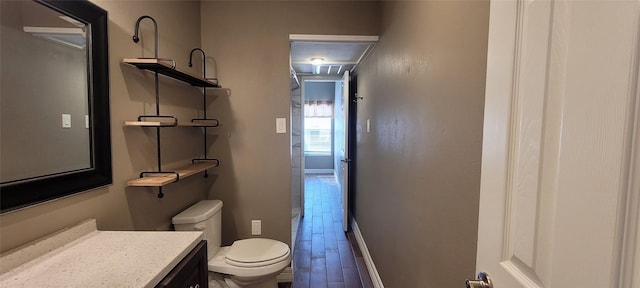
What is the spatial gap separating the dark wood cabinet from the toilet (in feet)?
1.77

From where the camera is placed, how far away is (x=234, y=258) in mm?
1783

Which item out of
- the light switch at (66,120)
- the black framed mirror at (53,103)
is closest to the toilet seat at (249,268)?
the black framed mirror at (53,103)

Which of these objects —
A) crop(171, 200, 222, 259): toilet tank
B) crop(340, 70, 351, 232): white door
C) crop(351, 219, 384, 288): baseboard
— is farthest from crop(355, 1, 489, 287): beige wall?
crop(171, 200, 222, 259): toilet tank

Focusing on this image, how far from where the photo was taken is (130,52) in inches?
54.8

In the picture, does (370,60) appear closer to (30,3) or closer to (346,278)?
(346,278)

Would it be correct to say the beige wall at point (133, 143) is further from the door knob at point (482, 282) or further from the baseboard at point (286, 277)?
the door knob at point (482, 282)

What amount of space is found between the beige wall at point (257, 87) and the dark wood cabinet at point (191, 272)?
43.1 inches

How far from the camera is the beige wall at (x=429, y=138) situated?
90cm

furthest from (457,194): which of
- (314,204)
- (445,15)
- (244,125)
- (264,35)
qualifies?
(314,204)

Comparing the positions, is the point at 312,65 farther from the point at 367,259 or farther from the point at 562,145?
the point at 562,145

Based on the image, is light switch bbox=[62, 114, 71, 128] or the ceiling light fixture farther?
the ceiling light fixture

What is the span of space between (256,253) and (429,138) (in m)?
1.34

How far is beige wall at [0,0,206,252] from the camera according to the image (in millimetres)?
1010

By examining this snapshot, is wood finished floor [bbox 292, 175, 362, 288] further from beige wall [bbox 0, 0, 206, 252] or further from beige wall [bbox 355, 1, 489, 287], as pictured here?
beige wall [bbox 0, 0, 206, 252]
